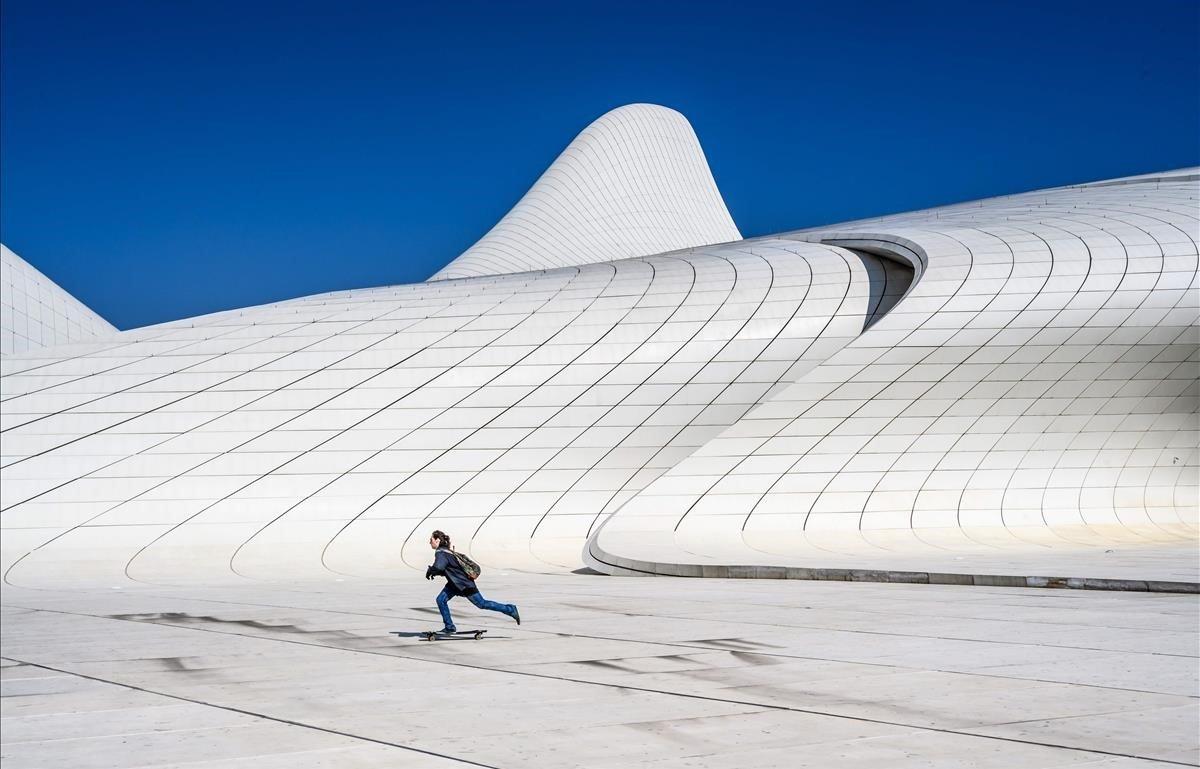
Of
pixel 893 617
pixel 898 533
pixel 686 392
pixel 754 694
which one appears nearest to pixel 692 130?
pixel 686 392

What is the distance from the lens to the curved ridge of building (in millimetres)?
22656

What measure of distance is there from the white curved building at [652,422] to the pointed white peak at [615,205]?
52.9ft

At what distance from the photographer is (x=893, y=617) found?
10672 millimetres

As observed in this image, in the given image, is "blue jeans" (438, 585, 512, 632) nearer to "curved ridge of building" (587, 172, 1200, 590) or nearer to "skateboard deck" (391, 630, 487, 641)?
"skateboard deck" (391, 630, 487, 641)

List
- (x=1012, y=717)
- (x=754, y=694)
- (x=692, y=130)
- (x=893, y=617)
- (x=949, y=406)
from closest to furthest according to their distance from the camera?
(x=1012, y=717)
(x=754, y=694)
(x=893, y=617)
(x=949, y=406)
(x=692, y=130)

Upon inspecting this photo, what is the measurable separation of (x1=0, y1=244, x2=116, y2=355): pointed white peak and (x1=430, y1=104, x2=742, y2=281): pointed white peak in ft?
42.3

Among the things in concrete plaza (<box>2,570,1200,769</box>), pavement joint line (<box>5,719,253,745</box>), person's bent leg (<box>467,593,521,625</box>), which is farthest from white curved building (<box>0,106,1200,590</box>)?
pavement joint line (<box>5,719,253,745</box>)

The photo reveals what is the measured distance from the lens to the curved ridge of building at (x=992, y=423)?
22656 millimetres

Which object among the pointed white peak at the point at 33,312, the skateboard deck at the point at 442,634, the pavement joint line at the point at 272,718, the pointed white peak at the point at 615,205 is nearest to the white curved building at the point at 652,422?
the pointed white peak at the point at 33,312

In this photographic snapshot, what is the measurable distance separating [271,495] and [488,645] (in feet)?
48.0

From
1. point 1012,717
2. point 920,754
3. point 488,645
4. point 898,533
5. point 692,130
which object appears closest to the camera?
point 920,754

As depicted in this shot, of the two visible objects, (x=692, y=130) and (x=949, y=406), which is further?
(x=692, y=130)

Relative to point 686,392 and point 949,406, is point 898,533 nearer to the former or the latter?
point 949,406

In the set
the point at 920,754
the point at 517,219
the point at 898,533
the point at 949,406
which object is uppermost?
the point at 517,219
